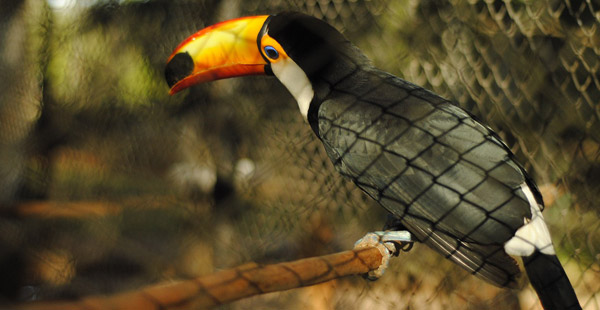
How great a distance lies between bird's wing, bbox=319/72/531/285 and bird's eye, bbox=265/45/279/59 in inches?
9.3

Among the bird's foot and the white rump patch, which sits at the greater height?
the white rump patch

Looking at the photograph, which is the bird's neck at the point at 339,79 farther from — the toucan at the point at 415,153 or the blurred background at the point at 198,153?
the blurred background at the point at 198,153

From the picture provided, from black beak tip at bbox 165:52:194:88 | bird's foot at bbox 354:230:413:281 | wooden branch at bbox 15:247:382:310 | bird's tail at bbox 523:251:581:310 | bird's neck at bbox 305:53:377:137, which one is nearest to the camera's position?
wooden branch at bbox 15:247:382:310

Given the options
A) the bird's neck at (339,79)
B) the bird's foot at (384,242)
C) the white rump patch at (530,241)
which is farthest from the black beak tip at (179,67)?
the white rump patch at (530,241)

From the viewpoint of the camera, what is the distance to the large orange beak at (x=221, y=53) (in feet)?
4.79

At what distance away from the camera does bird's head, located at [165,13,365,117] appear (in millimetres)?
1348

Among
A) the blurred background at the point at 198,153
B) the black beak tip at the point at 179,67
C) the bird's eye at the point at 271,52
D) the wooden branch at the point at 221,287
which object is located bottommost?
the blurred background at the point at 198,153

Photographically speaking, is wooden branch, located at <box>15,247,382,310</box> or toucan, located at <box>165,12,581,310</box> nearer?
wooden branch, located at <box>15,247,382,310</box>

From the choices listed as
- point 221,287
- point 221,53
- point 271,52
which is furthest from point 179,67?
point 221,287

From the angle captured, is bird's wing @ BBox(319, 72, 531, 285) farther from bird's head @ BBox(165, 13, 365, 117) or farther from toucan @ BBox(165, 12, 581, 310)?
bird's head @ BBox(165, 13, 365, 117)

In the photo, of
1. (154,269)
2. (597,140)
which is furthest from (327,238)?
(597,140)

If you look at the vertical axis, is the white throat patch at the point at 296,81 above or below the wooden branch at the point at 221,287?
below

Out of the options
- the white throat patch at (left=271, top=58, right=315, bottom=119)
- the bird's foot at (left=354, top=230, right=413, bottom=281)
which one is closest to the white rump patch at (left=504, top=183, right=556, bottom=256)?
the bird's foot at (left=354, top=230, right=413, bottom=281)

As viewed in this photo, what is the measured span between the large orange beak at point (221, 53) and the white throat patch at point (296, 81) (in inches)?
2.7
